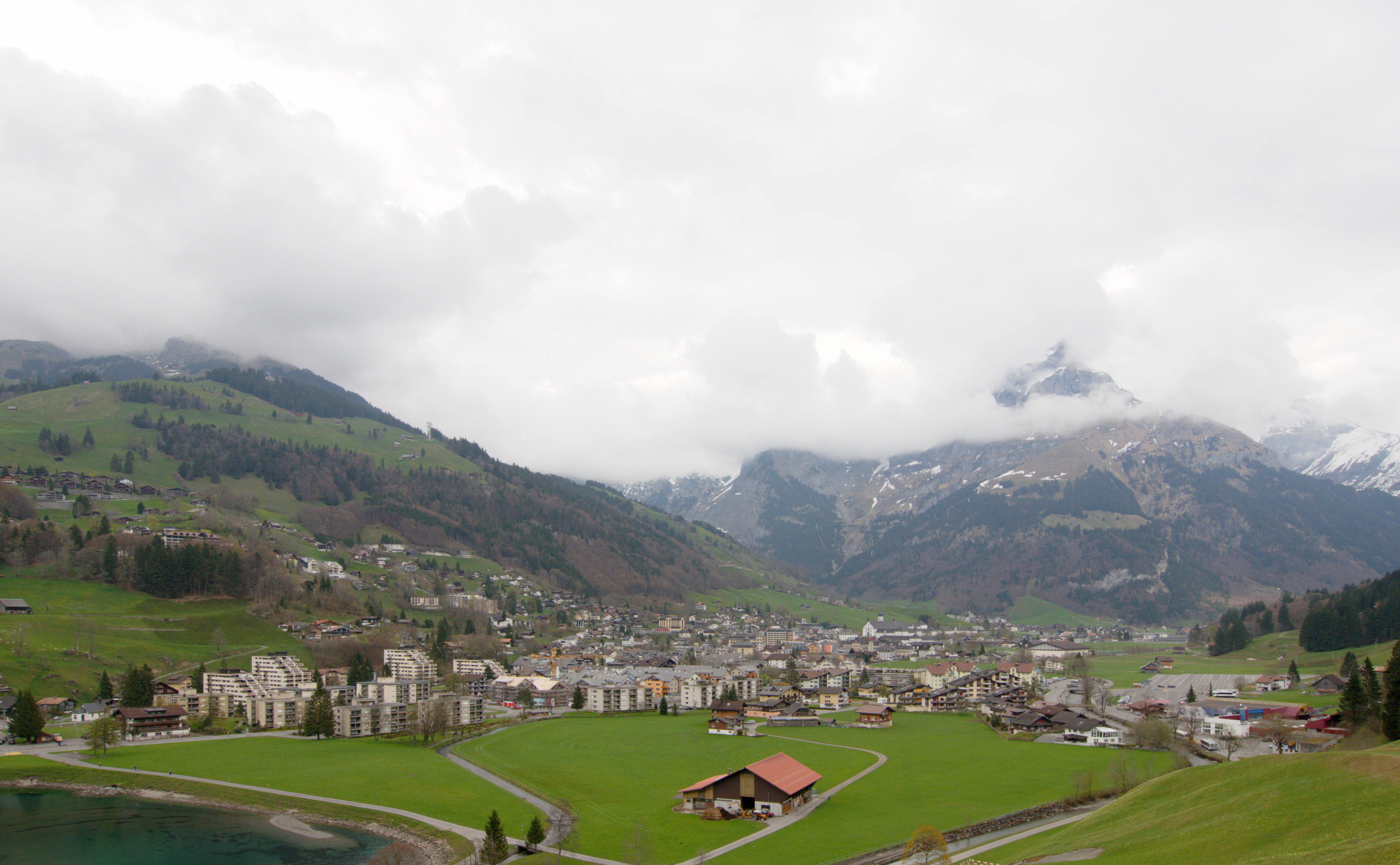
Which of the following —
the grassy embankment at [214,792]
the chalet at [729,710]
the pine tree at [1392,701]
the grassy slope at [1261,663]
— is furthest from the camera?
the grassy slope at [1261,663]

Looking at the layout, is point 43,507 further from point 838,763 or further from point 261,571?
point 838,763

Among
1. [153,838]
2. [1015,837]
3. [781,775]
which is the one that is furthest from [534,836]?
[153,838]

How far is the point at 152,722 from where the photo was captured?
79.9 meters

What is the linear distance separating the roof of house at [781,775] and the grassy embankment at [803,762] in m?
1.85

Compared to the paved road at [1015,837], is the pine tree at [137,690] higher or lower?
higher

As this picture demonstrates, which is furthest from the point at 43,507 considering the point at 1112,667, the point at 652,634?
the point at 1112,667

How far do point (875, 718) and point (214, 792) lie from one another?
58308 millimetres

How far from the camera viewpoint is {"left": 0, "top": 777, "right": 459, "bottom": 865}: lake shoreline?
47.0 metres

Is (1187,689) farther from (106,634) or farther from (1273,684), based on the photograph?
(106,634)

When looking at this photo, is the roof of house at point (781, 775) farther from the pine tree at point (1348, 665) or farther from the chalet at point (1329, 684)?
the pine tree at point (1348, 665)

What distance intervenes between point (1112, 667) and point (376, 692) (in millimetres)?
107571

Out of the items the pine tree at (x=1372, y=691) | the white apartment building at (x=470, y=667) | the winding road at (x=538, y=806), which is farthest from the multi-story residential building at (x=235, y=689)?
the pine tree at (x=1372, y=691)

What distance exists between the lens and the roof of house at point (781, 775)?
5041 cm

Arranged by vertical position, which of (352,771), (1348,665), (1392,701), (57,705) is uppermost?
(1392,701)
